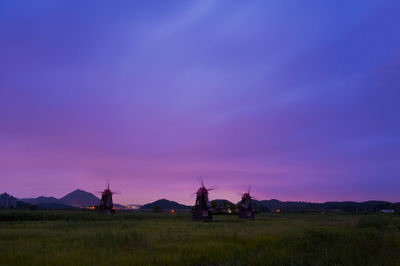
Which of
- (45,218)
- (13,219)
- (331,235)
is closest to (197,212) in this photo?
(45,218)

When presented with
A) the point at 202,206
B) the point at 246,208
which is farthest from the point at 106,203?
the point at 246,208

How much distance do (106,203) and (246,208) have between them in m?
36.9

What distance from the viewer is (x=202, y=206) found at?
61.2 meters

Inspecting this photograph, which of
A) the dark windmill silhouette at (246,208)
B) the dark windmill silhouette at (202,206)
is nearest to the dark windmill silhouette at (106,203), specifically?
the dark windmill silhouette at (202,206)

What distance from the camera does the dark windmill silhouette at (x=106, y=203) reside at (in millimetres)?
80500

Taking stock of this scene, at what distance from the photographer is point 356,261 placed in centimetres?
1184

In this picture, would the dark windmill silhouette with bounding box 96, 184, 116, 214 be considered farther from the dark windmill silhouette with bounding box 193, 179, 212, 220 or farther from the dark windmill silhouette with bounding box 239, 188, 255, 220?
the dark windmill silhouette with bounding box 239, 188, 255, 220

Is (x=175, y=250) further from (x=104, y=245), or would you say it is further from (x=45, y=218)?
(x=45, y=218)

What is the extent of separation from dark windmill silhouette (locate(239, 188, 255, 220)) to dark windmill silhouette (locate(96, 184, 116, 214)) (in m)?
34.4

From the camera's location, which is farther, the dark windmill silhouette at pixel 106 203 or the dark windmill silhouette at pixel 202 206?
the dark windmill silhouette at pixel 106 203

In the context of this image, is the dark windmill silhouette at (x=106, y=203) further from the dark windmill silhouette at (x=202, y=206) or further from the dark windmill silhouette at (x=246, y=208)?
the dark windmill silhouette at (x=246, y=208)

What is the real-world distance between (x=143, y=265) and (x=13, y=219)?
1846 inches

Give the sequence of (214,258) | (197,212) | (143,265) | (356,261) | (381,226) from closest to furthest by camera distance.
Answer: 1. (356,261)
2. (143,265)
3. (214,258)
4. (381,226)
5. (197,212)

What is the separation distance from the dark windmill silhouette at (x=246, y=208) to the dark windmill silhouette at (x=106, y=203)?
34.4m
